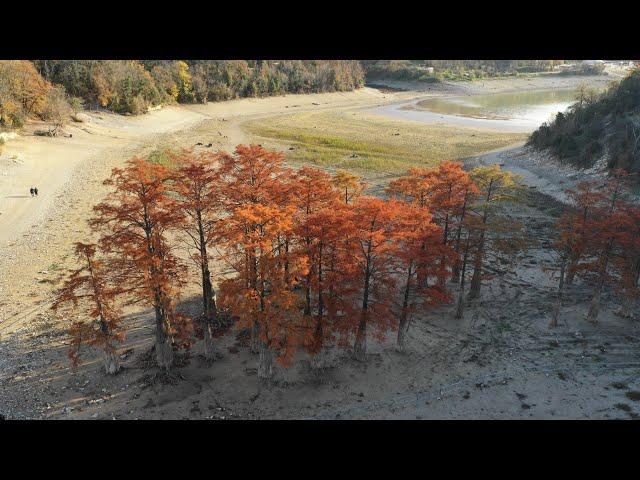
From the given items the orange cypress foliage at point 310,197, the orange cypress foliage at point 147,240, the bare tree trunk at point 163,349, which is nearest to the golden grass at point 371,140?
the orange cypress foliage at point 310,197

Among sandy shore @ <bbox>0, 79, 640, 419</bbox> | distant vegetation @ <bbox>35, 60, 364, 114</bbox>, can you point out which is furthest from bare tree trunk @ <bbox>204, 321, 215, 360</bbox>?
distant vegetation @ <bbox>35, 60, 364, 114</bbox>

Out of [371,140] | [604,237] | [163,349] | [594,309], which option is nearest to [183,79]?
[371,140]

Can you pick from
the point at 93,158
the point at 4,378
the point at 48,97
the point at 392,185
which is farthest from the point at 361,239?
the point at 48,97

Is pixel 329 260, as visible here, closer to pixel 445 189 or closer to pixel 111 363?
pixel 445 189

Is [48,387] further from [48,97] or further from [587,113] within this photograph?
[587,113]

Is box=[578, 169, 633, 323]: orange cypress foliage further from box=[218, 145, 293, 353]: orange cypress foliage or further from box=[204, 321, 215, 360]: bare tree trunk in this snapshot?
box=[204, 321, 215, 360]: bare tree trunk

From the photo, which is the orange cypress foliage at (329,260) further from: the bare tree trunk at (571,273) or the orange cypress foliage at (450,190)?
the bare tree trunk at (571,273)
